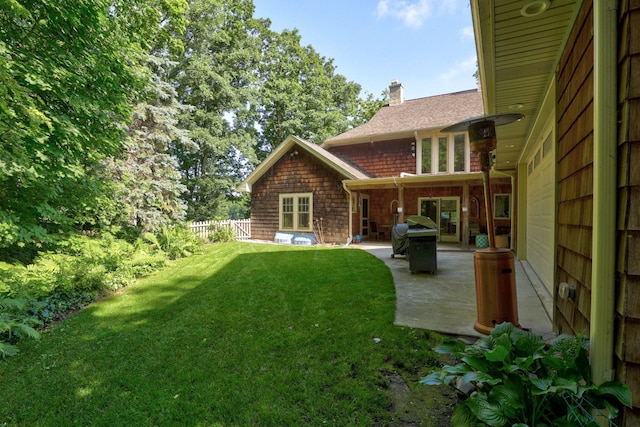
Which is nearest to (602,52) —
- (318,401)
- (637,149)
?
(637,149)

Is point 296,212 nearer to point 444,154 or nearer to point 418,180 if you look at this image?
point 418,180

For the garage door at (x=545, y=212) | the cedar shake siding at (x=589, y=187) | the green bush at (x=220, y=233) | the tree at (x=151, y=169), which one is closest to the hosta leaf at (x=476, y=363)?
the cedar shake siding at (x=589, y=187)

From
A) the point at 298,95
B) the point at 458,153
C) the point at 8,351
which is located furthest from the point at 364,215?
the point at 298,95

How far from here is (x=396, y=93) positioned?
16.2m

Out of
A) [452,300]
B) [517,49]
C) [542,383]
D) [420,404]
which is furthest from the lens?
[452,300]

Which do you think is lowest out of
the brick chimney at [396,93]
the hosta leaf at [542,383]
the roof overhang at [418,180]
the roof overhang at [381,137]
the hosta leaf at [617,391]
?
the hosta leaf at [542,383]

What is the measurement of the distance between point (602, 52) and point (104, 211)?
328 inches

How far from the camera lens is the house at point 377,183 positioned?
11680 millimetres

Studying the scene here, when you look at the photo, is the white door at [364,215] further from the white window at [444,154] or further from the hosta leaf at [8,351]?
the hosta leaf at [8,351]

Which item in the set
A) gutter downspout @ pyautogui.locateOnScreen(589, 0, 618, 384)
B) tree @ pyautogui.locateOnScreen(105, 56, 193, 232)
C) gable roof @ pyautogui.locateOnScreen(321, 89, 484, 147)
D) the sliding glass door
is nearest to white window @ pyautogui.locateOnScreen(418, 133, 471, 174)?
gable roof @ pyautogui.locateOnScreen(321, 89, 484, 147)

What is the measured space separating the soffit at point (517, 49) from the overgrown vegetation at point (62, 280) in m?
5.17

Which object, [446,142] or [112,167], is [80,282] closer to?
[112,167]

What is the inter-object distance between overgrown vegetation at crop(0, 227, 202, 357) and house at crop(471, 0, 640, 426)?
4684 mm

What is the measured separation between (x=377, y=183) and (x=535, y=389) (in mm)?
9906
